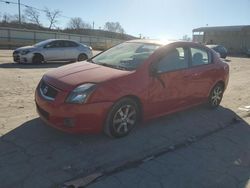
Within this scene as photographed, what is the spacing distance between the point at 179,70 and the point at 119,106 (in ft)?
5.43

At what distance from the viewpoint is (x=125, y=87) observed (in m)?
4.61

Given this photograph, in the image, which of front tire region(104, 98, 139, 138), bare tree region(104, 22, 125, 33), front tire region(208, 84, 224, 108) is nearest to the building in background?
bare tree region(104, 22, 125, 33)

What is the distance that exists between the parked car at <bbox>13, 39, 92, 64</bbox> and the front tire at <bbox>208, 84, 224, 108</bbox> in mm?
10226

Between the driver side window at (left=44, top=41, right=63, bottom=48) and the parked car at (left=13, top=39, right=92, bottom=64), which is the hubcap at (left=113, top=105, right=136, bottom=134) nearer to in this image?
the parked car at (left=13, top=39, right=92, bottom=64)

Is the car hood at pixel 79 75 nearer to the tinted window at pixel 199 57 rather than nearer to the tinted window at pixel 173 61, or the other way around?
the tinted window at pixel 173 61

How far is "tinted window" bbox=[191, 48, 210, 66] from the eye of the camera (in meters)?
6.12

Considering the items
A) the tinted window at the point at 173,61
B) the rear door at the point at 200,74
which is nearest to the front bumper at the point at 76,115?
the tinted window at the point at 173,61

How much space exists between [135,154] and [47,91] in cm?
171

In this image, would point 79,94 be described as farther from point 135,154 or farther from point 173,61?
point 173,61

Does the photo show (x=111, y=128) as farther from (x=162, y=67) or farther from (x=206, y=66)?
(x=206, y=66)

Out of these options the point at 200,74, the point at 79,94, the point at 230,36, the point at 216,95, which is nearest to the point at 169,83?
the point at 200,74

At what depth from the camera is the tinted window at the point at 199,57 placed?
612 centimetres

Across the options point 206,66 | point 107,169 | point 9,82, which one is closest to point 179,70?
point 206,66

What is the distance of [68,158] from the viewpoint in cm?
408
